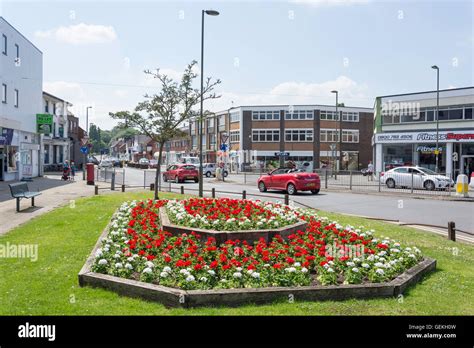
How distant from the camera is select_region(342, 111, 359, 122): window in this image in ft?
230

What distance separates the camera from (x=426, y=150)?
1646 inches

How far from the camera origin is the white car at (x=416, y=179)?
2717 centimetres

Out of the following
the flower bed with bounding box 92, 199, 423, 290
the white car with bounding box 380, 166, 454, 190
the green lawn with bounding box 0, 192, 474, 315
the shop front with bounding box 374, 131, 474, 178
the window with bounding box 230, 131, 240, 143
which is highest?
the window with bounding box 230, 131, 240, 143

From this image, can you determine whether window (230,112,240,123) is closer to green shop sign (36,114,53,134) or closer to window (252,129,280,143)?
window (252,129,280,143)

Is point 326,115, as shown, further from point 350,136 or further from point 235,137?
point 235,137

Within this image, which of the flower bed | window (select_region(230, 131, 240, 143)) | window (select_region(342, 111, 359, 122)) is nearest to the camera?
the flower bed

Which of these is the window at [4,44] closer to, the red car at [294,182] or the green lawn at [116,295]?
the red car at [294,182]

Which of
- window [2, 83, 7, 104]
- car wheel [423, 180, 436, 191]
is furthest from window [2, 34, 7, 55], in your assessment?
car wheel [423, 180, 436, 191]

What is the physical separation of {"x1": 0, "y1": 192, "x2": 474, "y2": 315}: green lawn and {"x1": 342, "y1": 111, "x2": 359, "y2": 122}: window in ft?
203

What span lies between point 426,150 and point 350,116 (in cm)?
2937

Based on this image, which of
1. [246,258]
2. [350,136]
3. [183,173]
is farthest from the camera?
[350,136]

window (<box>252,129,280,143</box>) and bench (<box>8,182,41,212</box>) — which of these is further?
window (<box>252,129,280,143</box>)

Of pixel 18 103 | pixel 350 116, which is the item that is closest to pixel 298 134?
pixel 350 116

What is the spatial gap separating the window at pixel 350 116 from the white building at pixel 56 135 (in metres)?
39.2
